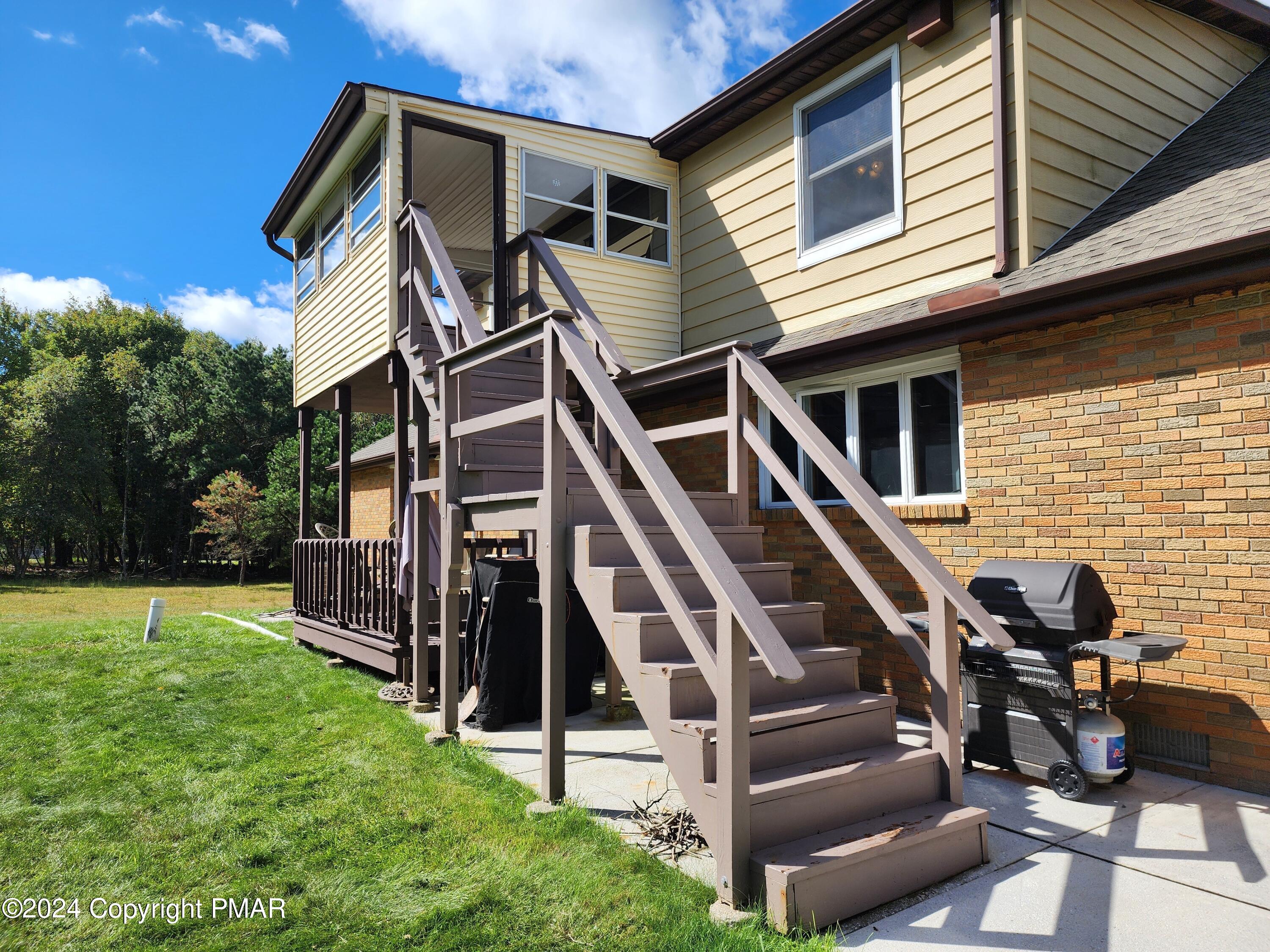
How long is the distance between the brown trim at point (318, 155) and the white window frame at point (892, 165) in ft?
13.6

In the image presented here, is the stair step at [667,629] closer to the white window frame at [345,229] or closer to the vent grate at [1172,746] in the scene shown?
the vent grate at [1172,746]

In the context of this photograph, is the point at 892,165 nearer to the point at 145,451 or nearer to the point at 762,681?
the point at 762,681

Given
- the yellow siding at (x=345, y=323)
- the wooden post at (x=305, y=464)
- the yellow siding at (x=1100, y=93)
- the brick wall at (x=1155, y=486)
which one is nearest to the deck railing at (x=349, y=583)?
the wooden post at (x=305, y=464)

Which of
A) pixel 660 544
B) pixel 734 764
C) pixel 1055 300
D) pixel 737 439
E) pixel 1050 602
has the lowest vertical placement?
pixel 734 764

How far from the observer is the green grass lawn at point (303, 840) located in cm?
265

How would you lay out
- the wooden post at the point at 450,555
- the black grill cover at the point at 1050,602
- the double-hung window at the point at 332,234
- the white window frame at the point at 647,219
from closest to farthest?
1. the black grill cover at the point at 1050,602
2. the wooden post at the point at 450,555
3. the white window frame at the point at 647,219
4. the double-hung window at the point at 332,234

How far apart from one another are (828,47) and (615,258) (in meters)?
2.94

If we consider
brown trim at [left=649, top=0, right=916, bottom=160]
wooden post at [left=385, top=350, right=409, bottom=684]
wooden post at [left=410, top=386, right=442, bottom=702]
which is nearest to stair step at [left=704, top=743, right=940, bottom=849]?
wooden post at [left=410, top=386, right=442, bottom=702]

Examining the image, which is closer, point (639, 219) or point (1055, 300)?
point (1055, 300)

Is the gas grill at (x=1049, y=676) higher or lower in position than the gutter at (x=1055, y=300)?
lower

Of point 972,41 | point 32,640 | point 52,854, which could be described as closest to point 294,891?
point 52,854

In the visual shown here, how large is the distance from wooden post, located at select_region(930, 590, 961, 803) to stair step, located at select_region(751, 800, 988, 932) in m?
0.14

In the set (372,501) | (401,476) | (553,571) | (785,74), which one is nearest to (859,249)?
(785,74)
